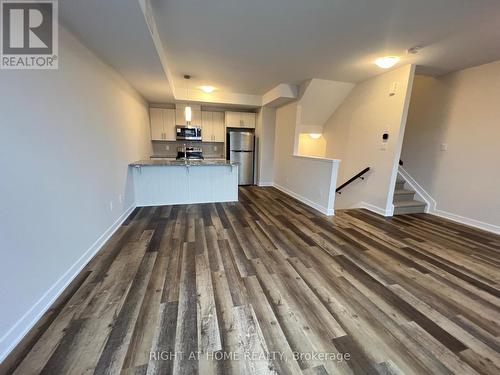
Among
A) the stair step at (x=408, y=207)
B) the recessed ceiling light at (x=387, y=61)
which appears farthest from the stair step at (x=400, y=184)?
the recessed ceiling light at (x=387, y=61)

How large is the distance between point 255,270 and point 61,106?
2369mm

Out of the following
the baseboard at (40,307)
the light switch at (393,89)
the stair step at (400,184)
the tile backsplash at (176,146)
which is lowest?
the baseboard at (40,307)

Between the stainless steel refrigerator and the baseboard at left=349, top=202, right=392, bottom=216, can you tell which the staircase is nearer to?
the baseboard at left=349, top=202, right=392, bottom=216

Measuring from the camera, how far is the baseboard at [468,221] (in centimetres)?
315

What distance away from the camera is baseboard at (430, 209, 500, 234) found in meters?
3.15

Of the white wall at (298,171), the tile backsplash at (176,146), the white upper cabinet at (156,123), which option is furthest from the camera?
the tile backsplash at (176,146)

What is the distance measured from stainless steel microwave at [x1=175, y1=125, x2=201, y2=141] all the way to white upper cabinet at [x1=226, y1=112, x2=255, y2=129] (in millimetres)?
910

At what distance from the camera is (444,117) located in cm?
368

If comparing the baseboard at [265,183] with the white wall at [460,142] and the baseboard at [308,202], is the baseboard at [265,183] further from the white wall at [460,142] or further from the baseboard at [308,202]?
the white wall at [460,142]

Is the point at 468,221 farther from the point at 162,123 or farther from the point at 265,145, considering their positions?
the point at 162,123

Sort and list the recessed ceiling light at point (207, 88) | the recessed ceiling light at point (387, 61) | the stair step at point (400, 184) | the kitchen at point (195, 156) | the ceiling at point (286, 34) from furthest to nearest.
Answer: the recessed ceiling light at point (207, 88) < the stair step at point (400, 184) < the kitchen at point (195, 156) < the recessed ceiling light at point (387, 61) < the ceiling at point (286, 34)

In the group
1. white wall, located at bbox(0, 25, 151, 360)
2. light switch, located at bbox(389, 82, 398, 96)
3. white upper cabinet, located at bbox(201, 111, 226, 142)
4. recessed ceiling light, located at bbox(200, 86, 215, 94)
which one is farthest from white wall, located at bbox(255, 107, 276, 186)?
white wall, located at bbox(0, 25, 151, 360)

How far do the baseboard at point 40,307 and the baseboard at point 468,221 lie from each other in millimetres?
5570

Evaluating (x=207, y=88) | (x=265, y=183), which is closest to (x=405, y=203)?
(x=265, y=183)
